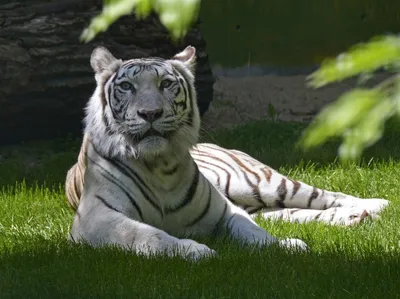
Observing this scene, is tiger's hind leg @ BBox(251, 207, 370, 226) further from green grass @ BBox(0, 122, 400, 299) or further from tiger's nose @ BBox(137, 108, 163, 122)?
tiger's nose @ BBox(137, 108, 163, 122)

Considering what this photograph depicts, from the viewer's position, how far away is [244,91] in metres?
9.44

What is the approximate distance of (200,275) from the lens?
3463 millimetres

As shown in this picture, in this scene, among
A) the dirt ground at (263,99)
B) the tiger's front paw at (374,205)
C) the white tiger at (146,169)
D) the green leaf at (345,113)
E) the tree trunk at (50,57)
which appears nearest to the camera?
the green leaf at (345,113)

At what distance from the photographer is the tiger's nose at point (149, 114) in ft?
13.9

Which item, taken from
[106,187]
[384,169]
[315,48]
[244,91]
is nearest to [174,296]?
[106,187]

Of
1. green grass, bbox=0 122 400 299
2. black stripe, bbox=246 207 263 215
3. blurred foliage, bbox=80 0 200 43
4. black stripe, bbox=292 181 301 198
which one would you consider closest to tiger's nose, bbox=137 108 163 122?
green grass, bbox=0 122 400 299

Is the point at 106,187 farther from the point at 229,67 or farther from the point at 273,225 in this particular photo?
the point at 229,67

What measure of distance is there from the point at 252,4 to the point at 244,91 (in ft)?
3.91

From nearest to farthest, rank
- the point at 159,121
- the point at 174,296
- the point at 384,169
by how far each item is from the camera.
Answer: the point at 174,296
the point at 159,121
the point at 384,169

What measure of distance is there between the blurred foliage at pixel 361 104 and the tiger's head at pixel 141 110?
139 inches

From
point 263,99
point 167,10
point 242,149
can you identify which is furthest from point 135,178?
point 263,99

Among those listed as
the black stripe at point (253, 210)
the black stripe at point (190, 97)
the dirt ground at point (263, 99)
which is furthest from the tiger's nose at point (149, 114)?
the dirt ground at point (263, 99)

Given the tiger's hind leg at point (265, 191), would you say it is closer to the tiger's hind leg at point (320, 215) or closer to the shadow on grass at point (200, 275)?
the tiger's hind leg at point (320, 215)

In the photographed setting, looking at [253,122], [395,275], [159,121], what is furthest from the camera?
[253,122]
